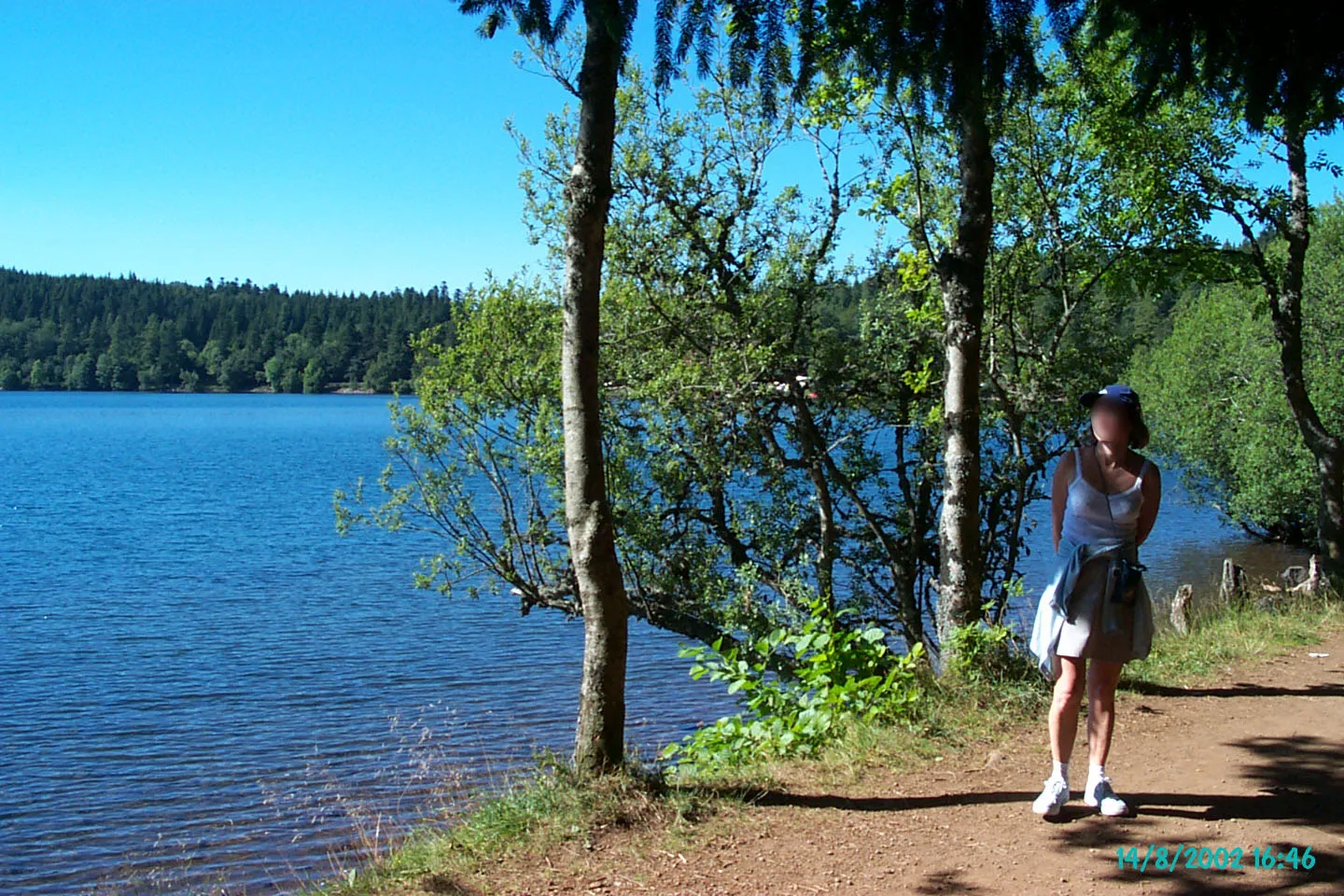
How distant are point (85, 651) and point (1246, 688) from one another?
16.2 m

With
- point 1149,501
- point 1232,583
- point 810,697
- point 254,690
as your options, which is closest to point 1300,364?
point 1232,583

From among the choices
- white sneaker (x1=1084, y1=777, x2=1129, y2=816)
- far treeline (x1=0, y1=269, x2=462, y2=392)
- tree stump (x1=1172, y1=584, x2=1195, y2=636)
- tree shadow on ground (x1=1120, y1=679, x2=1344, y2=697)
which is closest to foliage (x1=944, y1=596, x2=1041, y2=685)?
tree shadow on ground (x1=1120, y1=679, x2=1344, y2=697)

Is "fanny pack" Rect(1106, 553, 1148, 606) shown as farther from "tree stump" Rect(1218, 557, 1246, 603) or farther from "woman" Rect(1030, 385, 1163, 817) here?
"tree stump" Rect(1218, 557, 1246, 603)

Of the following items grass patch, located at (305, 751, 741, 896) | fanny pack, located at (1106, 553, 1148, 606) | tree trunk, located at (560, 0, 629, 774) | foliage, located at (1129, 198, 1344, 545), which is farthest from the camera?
foliage, located at (1129, 198, 1344, 545)

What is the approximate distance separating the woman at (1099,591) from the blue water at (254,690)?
337cm

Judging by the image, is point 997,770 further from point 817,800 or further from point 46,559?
point 46,559

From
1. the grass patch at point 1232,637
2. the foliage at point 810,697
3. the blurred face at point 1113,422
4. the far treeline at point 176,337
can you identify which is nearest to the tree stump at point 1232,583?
the grass patch at point 1232,637

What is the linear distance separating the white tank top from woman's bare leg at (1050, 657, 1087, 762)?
1.64 ft

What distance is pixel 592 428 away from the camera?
5.02 metres

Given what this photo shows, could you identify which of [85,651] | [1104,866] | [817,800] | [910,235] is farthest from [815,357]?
[85,651]

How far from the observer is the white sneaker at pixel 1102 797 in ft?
15.0

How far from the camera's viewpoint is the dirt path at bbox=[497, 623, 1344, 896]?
13.4 ft

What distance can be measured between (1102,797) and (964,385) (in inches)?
126

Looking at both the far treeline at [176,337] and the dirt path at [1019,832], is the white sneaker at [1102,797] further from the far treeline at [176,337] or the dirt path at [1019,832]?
the far treeline at [176,337]
